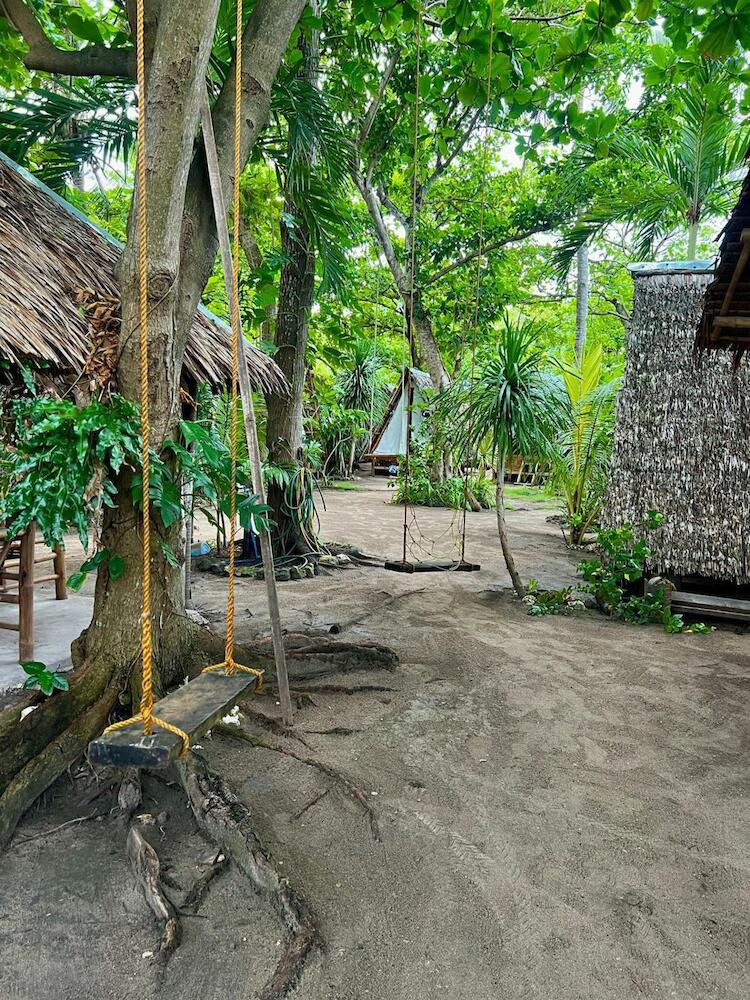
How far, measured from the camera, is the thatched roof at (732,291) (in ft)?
9.64

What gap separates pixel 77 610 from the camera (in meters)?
5.05

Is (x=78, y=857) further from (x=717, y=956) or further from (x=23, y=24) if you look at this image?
(x=23, y=24)

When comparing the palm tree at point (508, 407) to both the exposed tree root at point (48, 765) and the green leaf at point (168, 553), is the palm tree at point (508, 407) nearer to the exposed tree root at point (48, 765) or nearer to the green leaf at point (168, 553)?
the green leaf at point (168, 553)

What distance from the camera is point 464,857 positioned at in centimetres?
256

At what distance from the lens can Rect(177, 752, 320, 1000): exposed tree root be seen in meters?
1.99

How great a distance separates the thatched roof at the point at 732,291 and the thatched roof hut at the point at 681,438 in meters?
1.94

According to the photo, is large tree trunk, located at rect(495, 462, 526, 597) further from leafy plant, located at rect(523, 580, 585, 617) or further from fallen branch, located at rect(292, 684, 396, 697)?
fallen branch, located at rect(292, 684, 396, 697)

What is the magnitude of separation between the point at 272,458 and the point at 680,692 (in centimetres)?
486

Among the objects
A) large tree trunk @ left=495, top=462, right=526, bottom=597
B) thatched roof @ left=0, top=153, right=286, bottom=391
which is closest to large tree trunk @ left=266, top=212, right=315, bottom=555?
large tree trunk @ left=495, top=462, right=526, bottom=597

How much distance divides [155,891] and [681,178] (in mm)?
8845

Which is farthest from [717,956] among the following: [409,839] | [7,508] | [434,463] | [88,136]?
[434,463]

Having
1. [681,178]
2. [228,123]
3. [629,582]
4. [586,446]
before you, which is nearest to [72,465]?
[228,123]

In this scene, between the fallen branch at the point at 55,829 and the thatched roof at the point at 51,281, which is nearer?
the fallen branch at the point at 55,829

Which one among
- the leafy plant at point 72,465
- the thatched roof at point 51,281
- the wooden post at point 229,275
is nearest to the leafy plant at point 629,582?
the thatched roof at point 51,281
